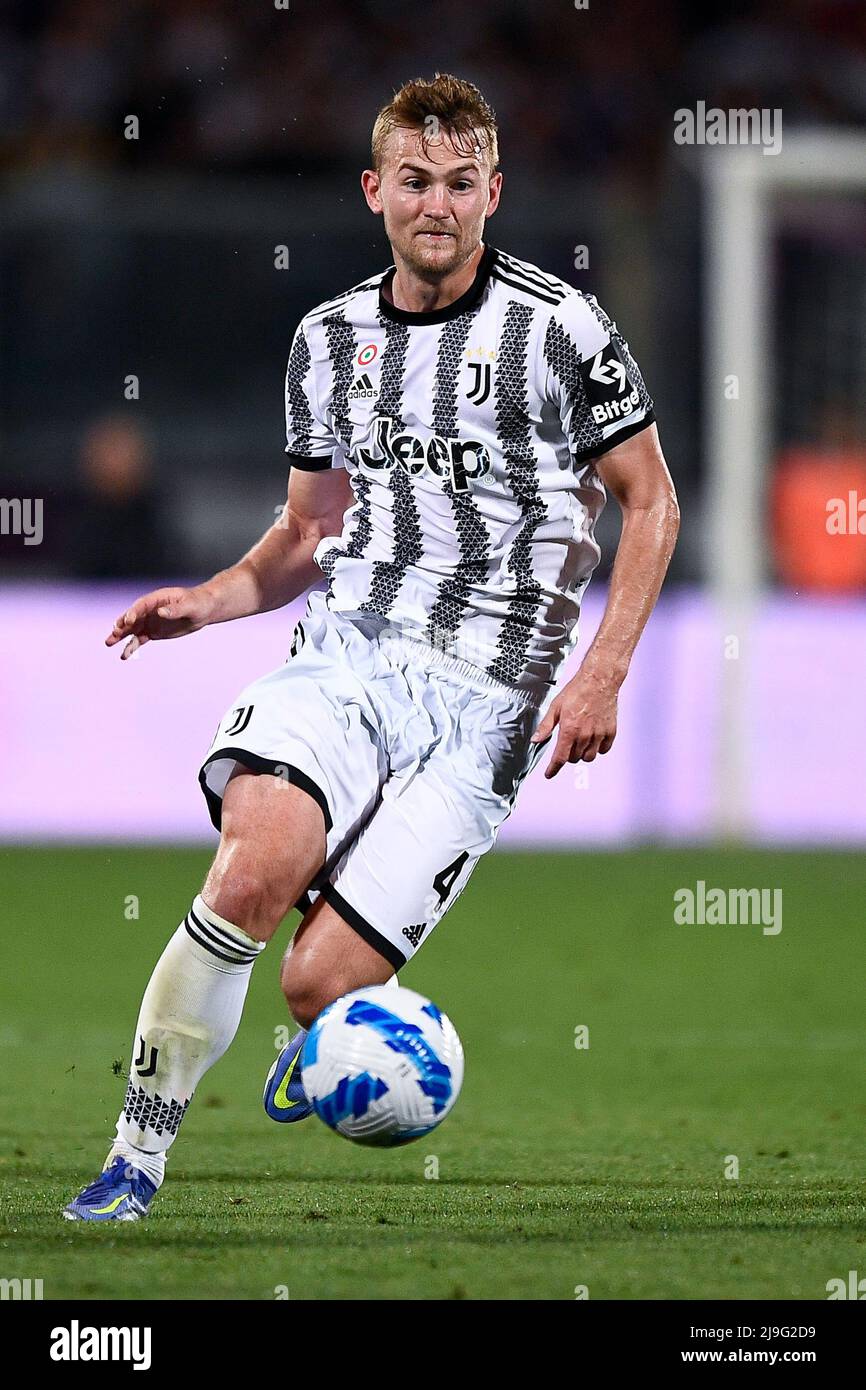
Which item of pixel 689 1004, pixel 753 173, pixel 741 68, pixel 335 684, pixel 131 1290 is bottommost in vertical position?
pixel 131 1290

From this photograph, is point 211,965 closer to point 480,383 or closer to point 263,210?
point 480,383

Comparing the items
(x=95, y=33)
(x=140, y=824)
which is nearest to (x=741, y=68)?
(x=95, y=33)

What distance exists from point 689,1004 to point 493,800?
3.51 meters

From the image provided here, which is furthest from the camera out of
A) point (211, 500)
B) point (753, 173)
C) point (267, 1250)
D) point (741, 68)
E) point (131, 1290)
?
point (741, 68)

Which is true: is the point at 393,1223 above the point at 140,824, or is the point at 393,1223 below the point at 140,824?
below

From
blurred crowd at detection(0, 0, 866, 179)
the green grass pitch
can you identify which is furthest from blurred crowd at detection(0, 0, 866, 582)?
the green grass pitch

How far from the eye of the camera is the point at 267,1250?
4.00 meters

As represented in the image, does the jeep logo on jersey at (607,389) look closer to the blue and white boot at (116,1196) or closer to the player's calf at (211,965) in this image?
the player's calf at (211,965)

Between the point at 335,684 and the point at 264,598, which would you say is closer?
the point at 335,684

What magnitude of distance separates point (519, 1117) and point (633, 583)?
2.10 m

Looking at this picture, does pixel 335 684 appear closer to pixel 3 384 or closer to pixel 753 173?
pixel 753 173

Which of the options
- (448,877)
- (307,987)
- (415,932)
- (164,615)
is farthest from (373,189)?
(307,987)

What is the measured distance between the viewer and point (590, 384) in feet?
14.1

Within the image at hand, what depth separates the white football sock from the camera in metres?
4.15
